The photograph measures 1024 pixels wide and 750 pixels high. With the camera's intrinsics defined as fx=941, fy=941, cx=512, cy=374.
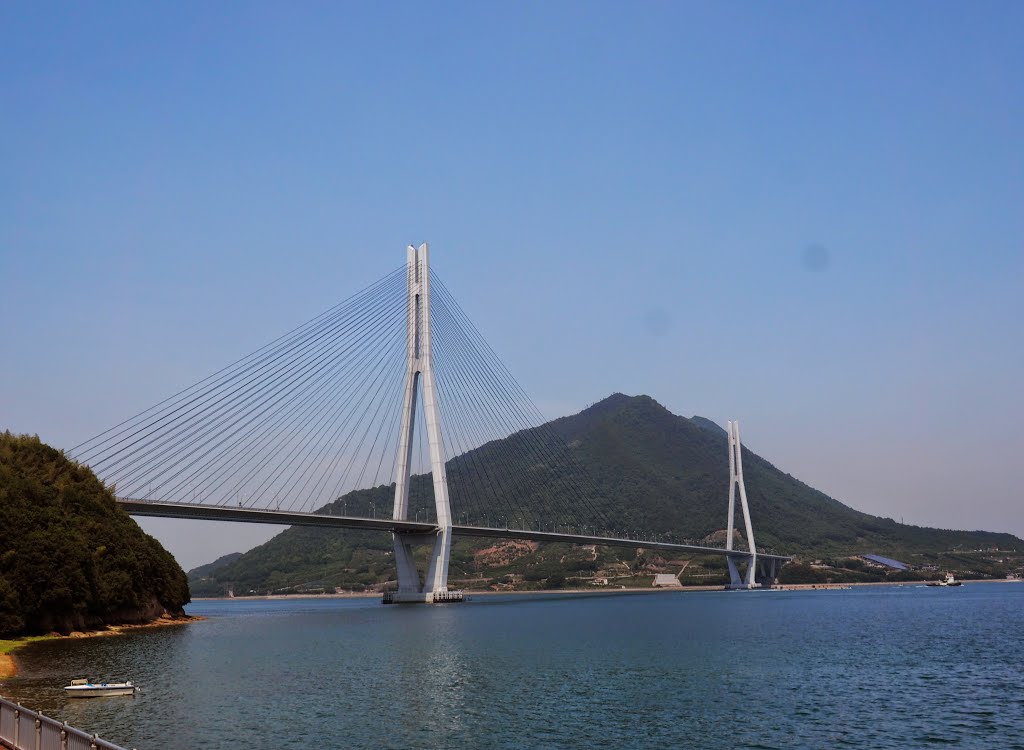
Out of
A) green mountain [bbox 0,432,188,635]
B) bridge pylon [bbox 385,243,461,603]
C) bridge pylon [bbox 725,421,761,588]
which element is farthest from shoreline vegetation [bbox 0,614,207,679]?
bridge pylon [bbox 725,421,761,588]

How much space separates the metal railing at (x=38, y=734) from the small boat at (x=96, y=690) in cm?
1325

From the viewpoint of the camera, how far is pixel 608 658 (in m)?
40.2

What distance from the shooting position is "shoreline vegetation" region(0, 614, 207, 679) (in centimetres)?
3630

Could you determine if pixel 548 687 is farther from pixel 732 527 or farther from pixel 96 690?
pixel 732 527

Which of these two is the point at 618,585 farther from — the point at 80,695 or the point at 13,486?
the point at 80,695

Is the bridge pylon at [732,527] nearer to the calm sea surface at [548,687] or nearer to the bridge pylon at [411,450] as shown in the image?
the bridge pylon at [411,450]

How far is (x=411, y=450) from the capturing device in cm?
7656

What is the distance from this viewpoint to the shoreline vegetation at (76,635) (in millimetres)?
36297

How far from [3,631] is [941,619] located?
191 ft

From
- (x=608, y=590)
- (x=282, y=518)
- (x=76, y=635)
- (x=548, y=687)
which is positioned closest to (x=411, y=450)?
(x=282, y=518)

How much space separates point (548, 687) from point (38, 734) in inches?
768

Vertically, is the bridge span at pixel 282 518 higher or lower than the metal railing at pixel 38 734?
higher

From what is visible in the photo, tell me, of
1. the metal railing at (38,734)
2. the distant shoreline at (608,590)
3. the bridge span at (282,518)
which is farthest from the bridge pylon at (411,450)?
the distant shoreline at (608,590)

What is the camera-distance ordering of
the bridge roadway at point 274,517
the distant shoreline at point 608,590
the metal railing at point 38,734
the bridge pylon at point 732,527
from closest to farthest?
the metal railing at point 38,734 → the bridge roadway at point 274,517 → the bridge pylon at point 732,527 → the distant shoreline at point 608,590
